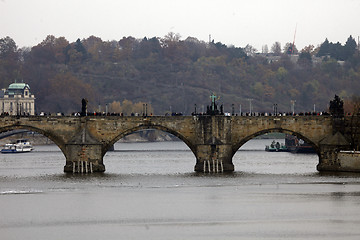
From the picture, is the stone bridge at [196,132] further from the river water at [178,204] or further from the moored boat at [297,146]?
the moored boat at [297,146]

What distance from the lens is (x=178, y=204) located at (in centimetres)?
7231

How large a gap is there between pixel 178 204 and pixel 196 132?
27.1m

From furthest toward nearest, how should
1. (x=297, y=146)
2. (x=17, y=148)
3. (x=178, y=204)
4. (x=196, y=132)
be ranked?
(x=17, y=148), (x=297, y=146), (x=196, y=132), (x=178, y=204)

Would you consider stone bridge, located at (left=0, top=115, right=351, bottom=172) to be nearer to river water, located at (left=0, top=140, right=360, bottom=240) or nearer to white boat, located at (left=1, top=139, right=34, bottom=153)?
river water, located at (left=0, top=140, right=360, bottom=240)

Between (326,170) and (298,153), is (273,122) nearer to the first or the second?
(326,170)

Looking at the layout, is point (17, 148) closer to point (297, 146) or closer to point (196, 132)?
point (297, 146)

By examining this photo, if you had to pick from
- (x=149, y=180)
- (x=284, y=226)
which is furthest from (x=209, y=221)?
(x=149, y=180)

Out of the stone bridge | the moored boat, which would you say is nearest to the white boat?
the moored boat

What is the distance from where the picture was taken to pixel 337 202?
239ft

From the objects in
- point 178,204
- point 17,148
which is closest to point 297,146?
point 17,148

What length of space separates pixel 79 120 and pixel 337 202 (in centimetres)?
3599

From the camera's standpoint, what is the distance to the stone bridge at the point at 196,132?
96.8m

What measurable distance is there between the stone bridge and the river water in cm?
256

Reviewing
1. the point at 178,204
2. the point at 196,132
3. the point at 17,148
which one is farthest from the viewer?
the point at 17,148
